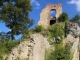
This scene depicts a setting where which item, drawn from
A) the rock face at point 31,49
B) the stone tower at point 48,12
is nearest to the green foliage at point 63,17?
the stone tower at point 48,12

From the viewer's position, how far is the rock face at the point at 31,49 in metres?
27.5

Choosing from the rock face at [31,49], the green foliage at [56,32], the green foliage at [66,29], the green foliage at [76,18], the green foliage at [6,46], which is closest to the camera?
the rock face at [31,49]

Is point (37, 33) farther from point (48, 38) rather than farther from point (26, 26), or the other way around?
point (26, 26)

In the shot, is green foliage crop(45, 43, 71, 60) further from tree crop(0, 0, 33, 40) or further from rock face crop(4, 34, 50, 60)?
tree crop(0, 0, 33, 40)

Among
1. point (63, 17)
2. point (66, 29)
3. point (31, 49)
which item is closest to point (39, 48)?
point (31, 49)

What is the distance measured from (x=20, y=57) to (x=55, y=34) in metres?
4.99

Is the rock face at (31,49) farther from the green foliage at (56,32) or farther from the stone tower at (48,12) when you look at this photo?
the stone tower at (48,12)

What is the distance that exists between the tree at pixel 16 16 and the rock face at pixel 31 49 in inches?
194

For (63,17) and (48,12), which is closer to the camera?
(63,17)

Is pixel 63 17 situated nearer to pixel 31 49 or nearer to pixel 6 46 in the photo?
pixel 31 49

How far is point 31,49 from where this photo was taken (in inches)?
1105

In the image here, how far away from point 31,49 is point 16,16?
24.1 ft

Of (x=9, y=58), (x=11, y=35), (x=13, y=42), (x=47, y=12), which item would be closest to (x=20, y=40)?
(x=13, y=42)

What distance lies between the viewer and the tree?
33.8 m
